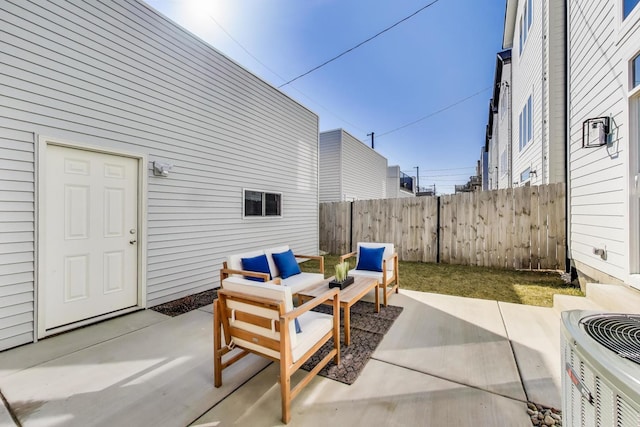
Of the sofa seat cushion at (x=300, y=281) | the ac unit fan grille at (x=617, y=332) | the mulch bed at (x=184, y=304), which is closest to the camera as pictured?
the ac unit fan grille at (x=617, y=332)

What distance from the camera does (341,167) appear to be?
460 inches

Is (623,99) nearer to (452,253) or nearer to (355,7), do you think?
(452,253)

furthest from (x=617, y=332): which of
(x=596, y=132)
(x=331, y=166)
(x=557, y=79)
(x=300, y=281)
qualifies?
(x=331, y=166)

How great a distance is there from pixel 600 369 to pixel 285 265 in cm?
378

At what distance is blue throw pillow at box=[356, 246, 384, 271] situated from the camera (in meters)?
4.55

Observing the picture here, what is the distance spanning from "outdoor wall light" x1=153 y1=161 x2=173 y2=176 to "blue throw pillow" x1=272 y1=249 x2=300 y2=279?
217 centimetres

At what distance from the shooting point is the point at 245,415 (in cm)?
196

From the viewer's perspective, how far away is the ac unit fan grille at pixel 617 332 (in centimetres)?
99

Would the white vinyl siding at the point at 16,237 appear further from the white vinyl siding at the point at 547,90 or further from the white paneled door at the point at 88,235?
the white vinyl siding at the point at 547,90

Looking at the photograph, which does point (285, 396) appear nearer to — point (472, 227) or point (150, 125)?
point (150, 125)

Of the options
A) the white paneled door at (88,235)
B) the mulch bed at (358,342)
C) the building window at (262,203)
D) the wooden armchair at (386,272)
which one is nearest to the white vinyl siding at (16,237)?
the white paneled door at (88,235)

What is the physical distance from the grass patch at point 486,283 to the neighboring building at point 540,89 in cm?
222

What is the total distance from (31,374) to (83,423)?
3.75 ft

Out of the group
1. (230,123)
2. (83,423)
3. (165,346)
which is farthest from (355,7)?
(83,423)
